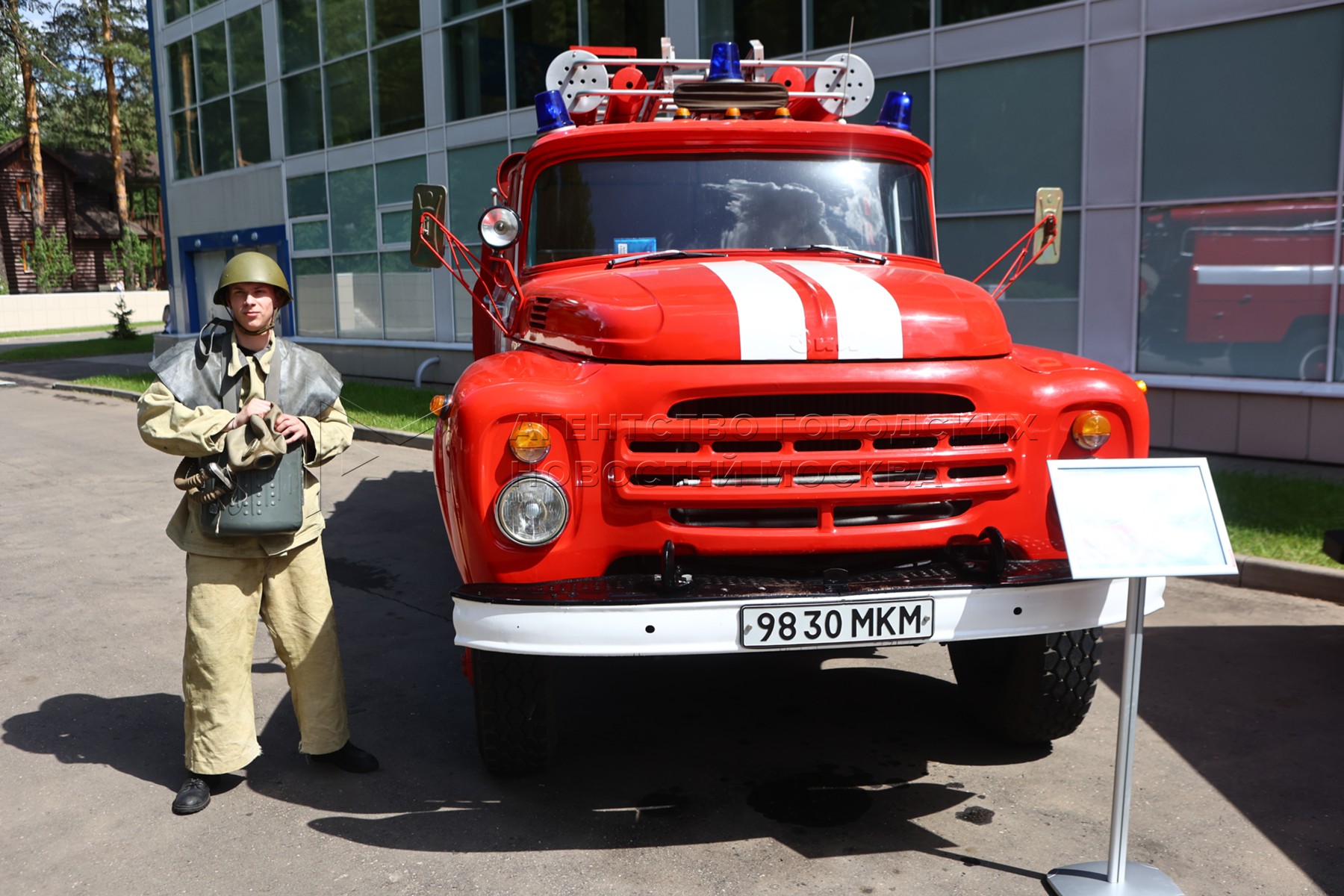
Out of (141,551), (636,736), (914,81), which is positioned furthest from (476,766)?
(914,81)

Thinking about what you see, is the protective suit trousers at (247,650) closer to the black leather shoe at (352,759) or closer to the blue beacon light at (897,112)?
the black leather shoe at (352,759)

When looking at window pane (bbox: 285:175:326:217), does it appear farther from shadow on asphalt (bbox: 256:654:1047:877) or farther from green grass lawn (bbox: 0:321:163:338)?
green grass lawn (bbox: 0:321:163:338)

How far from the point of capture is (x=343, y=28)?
765 inches

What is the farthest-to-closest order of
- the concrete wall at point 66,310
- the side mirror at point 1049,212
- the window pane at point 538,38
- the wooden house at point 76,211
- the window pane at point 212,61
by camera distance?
the wooden house at point 76,211, the concrete wall at point 66,310, the window pane at point 212,61, the window pane at point 538,38, the side mirror at point 1049,212

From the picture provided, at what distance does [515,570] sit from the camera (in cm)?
344

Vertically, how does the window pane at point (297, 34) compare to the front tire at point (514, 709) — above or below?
above

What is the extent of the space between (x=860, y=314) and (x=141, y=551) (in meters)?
5.91

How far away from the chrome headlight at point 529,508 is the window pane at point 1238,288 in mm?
8280

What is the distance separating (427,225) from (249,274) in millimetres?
1593

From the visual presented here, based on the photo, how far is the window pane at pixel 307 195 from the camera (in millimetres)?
20500

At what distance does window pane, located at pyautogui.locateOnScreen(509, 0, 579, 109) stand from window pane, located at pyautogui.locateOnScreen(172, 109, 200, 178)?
11.5 m

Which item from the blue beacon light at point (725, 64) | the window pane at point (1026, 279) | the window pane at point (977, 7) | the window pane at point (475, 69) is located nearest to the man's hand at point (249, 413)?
the blue beacon light at point (725, 64)

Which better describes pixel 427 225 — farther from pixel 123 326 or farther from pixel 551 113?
pixel 123 326

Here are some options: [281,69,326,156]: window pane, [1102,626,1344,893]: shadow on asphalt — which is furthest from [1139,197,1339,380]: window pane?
[281,69,326,156]: window pane
